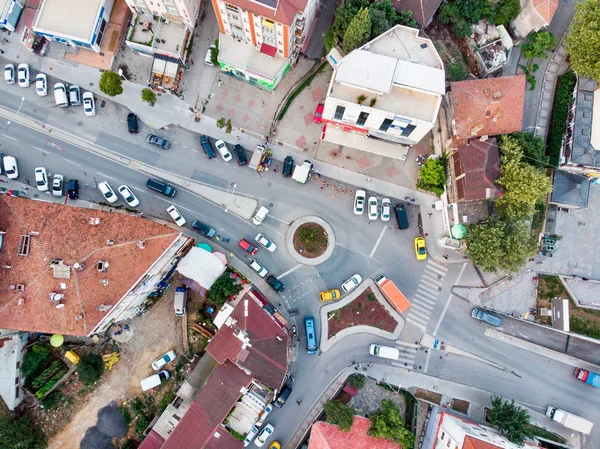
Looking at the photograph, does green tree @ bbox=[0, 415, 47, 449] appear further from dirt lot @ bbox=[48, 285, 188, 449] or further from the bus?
the bus

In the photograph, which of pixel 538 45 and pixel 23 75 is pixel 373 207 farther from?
pixel 23 75

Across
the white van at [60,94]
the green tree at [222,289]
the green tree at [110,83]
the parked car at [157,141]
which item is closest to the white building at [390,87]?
the parked car at [157,141]

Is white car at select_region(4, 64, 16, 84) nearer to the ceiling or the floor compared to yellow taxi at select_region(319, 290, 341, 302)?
nearer to the ceiling

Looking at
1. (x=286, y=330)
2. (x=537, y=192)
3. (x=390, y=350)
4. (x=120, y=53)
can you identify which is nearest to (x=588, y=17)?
(x=537, y=192)

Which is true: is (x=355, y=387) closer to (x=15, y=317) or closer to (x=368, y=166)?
(x=368, y=166)

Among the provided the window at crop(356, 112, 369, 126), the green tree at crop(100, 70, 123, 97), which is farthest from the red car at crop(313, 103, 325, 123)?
the green tree at crop(100, 70, 123, 97)
